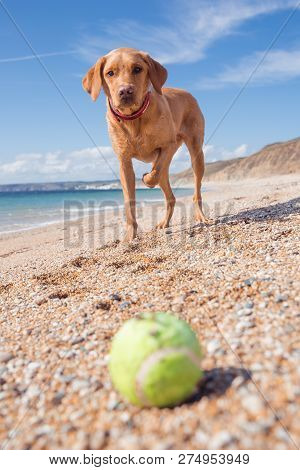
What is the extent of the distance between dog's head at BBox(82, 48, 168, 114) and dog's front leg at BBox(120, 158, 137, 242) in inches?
40.3

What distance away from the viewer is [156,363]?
1.71 meters

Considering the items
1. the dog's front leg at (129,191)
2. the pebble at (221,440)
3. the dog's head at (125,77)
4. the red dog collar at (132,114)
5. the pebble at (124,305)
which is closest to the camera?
the pebble at (221,440)

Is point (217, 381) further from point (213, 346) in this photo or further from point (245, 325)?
point (245, 325)

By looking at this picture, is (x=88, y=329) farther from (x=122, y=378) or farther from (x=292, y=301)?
(x=292, y=301)

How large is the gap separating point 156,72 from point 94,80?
933 millimetres

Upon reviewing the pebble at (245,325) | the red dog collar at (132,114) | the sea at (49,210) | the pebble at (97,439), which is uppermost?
the red dog collar at (132,114)

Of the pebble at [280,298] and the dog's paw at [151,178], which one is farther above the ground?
the dog's paw at [151,178]

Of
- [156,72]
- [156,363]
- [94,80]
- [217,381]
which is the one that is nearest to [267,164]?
[156,72]

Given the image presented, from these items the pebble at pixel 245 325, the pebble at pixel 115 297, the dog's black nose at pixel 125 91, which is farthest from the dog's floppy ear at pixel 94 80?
the pebble at pixel 245 325

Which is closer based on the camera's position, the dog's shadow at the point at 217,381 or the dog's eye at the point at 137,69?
the dog's shadow at the point at 217,381

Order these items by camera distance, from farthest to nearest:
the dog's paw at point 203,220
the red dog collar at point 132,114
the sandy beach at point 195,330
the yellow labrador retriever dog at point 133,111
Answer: the dog's paw at point 203,220 → the red dog collar at point 132,114 → the yellow labrador retriever dog at point 133,111 → the sandy beach at point 195,330

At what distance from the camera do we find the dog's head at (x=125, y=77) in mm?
5336

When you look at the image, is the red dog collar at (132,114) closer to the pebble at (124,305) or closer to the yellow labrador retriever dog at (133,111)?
the yellow labrador retriever dog at (133,111)
